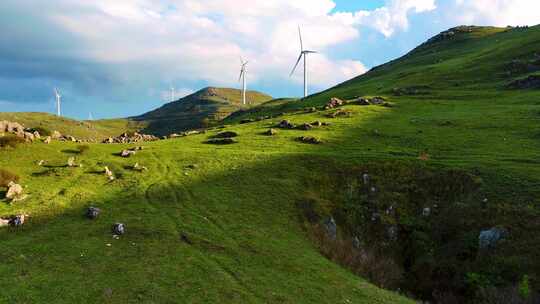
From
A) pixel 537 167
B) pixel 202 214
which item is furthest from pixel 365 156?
pixel 202 214

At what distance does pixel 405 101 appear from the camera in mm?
101375

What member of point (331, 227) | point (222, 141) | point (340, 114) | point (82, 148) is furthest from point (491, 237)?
point (340, 114)

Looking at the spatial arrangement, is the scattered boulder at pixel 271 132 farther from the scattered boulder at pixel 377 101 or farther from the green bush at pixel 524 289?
the green bush at pixel 524 289

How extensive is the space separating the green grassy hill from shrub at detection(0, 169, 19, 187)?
0.80m

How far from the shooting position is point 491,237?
115ft

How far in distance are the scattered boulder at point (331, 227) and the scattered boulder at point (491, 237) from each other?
11.4 m

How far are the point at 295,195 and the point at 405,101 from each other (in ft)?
217

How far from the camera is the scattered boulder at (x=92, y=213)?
3499 centimetres

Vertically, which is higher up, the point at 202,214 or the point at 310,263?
the point at 202,214

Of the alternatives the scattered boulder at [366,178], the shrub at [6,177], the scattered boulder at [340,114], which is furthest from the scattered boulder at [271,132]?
the shrub at [6,177]

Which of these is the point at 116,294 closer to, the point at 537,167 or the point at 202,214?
the point at 202,214

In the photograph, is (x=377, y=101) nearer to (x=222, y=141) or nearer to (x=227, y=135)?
(x=227, y=135)

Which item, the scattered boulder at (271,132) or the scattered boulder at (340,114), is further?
the scattered boulder at (340,114)

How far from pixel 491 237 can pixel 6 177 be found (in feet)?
136
